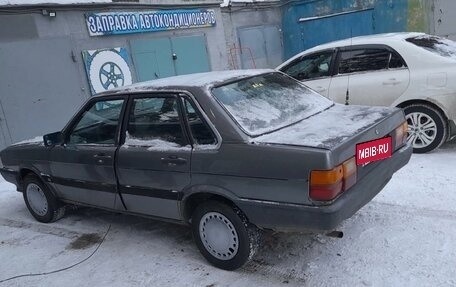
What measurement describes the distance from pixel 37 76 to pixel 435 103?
21.8 feet

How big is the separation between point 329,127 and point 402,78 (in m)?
2.73

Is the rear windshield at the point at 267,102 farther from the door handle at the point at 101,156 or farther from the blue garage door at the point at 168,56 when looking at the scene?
the blue garage door at the point at 168,56

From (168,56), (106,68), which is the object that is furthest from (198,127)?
(168,56)

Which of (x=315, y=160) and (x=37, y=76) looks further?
(x=37, y=76)

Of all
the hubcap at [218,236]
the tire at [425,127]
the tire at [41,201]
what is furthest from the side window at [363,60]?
the tire at [41,201]

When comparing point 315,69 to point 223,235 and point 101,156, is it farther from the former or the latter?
point 223,235

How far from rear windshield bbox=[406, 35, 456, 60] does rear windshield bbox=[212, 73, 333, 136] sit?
2357 mm

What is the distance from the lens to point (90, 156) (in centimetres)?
392

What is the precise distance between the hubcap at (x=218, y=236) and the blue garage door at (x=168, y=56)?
23.6 ft

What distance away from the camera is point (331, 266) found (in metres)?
3.21

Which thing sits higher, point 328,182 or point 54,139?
point 54,139

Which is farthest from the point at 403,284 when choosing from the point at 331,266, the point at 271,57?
the point at 271,57

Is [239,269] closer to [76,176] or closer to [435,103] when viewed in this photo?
[76,176]

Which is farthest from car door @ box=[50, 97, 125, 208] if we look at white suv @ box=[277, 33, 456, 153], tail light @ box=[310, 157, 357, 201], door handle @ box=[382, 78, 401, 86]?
door handle @ box=[382, 78, 401, 86]
